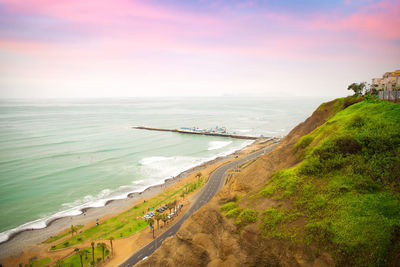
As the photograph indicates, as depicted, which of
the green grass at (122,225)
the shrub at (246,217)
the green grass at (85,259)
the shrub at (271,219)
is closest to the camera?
the shrub at (271,219)

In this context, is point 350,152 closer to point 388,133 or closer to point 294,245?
point 388,133

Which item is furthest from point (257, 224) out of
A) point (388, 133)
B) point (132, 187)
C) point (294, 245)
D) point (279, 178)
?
point (132, 187)

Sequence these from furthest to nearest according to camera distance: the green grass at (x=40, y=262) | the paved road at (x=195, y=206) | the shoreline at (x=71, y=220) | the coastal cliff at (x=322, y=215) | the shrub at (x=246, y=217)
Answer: the shoreline at (x=71, y=220) < the paved road at (x=195, y=206) < the green grass at (x=40, y=262) < the shrub at (x=246, y=217) < the coastal cliff at (x=322, y=215)

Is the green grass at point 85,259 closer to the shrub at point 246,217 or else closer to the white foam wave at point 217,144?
the shrub at point 246,217

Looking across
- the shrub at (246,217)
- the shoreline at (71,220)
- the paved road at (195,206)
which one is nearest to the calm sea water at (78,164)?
the shoreline at (71,220)

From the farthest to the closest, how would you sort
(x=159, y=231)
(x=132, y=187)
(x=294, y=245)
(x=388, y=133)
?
1. (x=132, y=187)
2. (x=159, y=231)
3. (x=388, y=133)
4. (x=294, y=245)

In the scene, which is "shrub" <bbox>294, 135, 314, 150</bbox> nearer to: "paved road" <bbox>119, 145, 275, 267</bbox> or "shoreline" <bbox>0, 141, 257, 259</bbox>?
"paved road" <bbox>119, 145, 275, 267</bbox>

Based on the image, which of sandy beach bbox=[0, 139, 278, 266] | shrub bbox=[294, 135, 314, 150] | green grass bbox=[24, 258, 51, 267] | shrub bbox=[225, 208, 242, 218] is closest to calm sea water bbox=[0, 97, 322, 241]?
sandy beach bbox=[0, 139, 278, 266]

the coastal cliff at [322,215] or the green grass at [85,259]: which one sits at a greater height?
the coastal cliff at [322,215]
